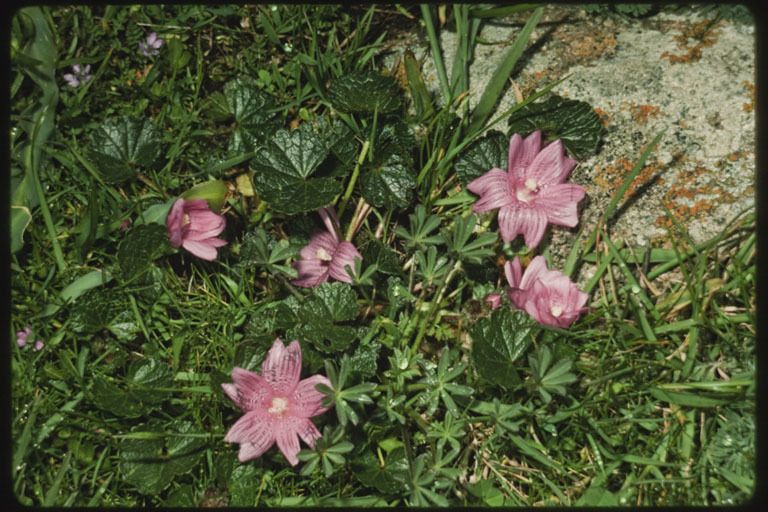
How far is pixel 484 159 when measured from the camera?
270 centimetres

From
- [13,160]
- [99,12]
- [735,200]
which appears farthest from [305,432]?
[99,12]

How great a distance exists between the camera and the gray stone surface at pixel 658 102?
8.69 feet

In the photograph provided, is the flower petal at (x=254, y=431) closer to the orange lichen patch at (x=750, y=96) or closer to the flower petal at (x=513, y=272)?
the flower petal at (x=513, y=272)

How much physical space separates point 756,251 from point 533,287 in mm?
841

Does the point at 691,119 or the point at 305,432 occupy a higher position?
the point at 691,119

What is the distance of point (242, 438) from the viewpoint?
2283mm

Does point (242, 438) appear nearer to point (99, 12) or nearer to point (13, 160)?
point (13, 160)

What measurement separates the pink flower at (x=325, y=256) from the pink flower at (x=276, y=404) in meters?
0.38

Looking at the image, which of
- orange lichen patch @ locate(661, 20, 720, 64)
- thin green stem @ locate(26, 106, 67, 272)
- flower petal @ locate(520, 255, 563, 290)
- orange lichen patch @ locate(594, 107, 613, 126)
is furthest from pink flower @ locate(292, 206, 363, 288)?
orange lichen patch @ locate(661, 20, 720, 64)

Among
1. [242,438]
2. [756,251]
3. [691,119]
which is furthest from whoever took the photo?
[691,119]

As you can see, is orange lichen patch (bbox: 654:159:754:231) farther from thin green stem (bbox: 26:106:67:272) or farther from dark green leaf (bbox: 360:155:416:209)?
thin green stem (bbox: 26:106:67:272)

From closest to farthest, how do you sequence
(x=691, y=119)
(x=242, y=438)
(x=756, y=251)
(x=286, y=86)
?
(x=242, y=438) < (x=756, y=251) < (x=691, y=119) < (x=286, y=86)

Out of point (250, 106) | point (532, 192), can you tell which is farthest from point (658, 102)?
point (250, 106)

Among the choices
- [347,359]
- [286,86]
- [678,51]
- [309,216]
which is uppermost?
[678,51]
